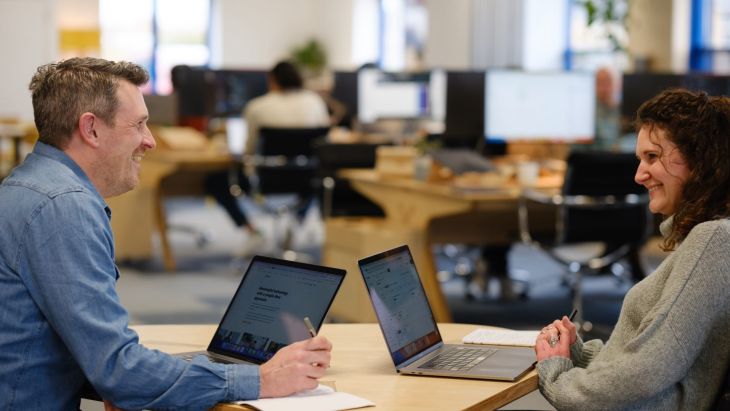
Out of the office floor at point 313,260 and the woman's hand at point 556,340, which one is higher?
the woman's hand at point 556,340

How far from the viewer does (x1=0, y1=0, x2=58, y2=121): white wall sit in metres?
13.5

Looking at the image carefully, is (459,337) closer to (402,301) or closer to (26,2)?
(402,301)

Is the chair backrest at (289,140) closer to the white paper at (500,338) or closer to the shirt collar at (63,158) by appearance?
the white paper at (500,338)

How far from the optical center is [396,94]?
852cm

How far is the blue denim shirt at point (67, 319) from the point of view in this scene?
182cm

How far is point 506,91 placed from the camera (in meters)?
6.18

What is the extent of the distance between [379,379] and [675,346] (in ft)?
1.80

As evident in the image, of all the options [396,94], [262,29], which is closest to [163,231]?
[396,94]

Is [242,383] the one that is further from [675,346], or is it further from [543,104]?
[543,104]

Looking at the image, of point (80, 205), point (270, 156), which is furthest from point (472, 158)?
point (80, 205)

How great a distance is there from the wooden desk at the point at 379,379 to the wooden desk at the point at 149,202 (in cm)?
487

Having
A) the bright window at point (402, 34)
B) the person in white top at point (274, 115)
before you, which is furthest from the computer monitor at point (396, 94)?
the bright window at point (402, 34)

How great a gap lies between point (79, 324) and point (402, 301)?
2.32 ft

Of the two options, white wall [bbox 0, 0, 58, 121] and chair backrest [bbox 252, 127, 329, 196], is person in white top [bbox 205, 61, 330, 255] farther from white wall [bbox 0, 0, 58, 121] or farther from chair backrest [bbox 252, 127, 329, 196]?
white wall [bbox 0, 0, 58, 121]
